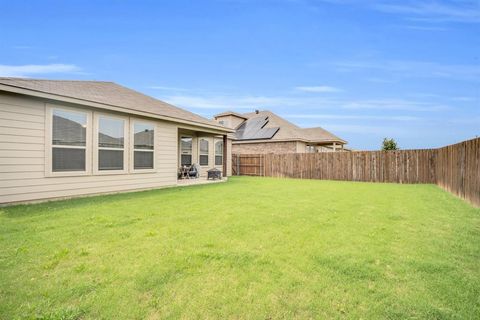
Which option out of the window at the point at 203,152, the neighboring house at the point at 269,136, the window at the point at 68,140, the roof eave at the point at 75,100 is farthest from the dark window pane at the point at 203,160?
the window at the point at 68,140

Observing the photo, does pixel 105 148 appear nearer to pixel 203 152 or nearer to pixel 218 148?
pixel 203 152

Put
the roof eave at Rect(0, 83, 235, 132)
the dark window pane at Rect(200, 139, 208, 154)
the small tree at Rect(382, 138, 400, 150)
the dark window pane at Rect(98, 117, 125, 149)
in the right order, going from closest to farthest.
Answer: the roof eave at Rect(0, 83, 235, 132), the dark window pane at Rect(98, 117, 125, 149), the dark window pane at Rect(200, 139, 208, 154), the small tree at Rect(382, 138, 400, 150)

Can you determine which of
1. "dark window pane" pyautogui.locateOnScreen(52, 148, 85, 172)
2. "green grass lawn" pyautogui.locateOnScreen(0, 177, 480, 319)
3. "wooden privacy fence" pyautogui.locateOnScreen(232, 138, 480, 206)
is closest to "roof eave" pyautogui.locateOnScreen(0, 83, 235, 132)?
"dark window pane" pyautogui.locateOnScreen(52, 148, 85, 172)

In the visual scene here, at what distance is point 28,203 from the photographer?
6.57 metres

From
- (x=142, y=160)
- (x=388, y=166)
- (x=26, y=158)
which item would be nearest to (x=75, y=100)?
(x=26, y=158)

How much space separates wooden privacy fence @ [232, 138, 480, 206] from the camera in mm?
7297

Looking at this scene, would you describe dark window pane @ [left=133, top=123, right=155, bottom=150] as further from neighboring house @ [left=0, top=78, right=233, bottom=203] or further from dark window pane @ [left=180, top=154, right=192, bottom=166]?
dark window pane @ [left=180, top=154, right=192, bottom=166]

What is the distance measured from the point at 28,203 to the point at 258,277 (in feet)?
22.8

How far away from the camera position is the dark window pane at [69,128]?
7.04 metres

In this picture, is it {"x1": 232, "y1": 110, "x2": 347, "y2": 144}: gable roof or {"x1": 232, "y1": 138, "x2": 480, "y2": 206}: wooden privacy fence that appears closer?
{"x1": 232, "y1": 138, "x2": 480, "y2": 206}: wooden privacy fence

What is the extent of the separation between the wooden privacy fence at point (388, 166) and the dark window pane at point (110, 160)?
10.6 m

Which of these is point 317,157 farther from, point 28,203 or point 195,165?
point 28,203

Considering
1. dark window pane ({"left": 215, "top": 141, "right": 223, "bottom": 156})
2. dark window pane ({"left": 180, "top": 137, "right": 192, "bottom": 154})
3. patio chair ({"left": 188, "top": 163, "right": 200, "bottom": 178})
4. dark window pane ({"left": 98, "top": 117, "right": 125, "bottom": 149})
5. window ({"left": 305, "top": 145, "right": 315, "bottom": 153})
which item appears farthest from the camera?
A: window ({"left": 305, "top": 145, "right": 315, "bottom": 153})

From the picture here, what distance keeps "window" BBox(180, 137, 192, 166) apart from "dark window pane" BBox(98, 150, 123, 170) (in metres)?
5.34
